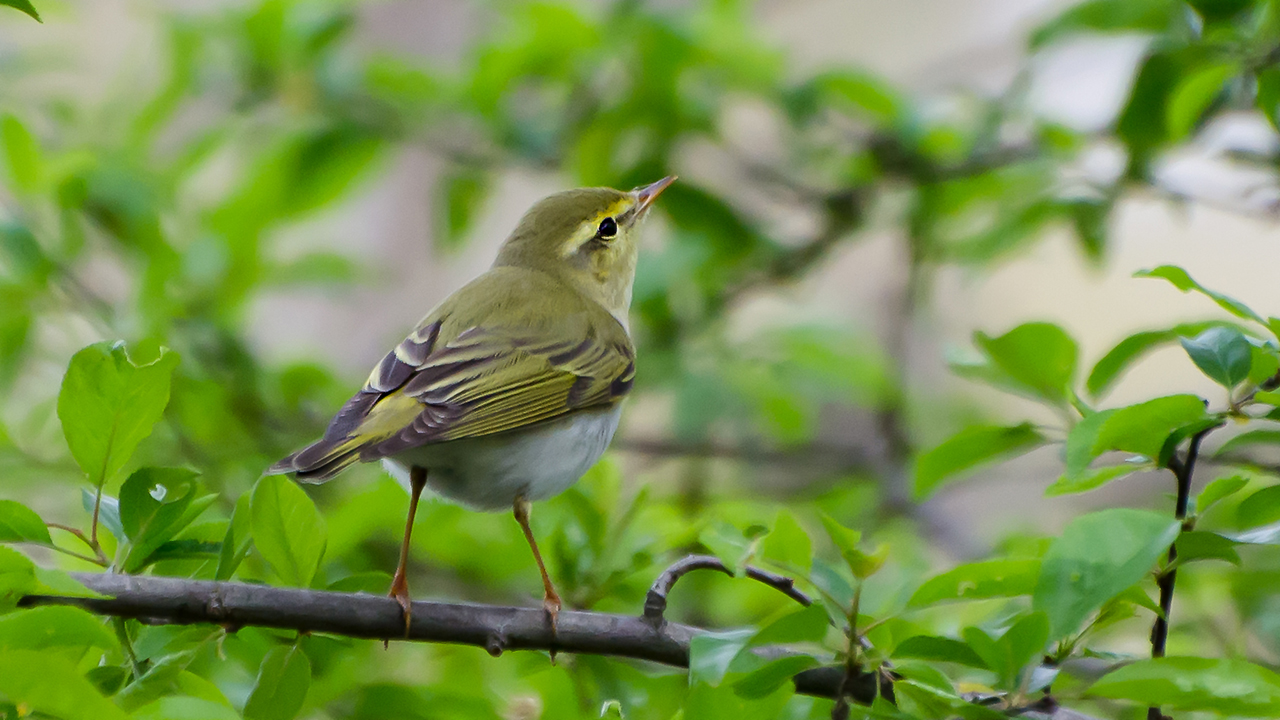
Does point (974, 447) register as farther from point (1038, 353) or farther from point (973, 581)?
point (973, 581)

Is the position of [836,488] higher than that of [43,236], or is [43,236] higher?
[43,236]

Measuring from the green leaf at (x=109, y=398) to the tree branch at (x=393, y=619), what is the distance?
0.55ft

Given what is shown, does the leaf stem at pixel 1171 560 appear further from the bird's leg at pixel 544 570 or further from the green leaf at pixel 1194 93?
the green leaf at pixel 1194 93

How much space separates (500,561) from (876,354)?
2.11 meters

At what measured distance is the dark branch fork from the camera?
1343 millimetres

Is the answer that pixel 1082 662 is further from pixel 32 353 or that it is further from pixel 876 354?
pixel 32 353

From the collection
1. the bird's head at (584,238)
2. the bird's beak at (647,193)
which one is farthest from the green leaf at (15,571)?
the bird's head at (584,238)

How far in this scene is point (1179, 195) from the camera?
2791 mm

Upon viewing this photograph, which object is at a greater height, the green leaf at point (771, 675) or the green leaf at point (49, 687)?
the green leaf at point (49, 687)

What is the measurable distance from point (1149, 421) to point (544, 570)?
3.36ft

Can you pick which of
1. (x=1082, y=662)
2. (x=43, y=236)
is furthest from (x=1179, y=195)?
(x=43, y=236)

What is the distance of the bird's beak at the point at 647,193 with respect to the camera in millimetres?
2904

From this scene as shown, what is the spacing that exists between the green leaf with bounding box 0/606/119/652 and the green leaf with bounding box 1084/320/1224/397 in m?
1.18

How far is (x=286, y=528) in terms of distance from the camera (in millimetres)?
1432
